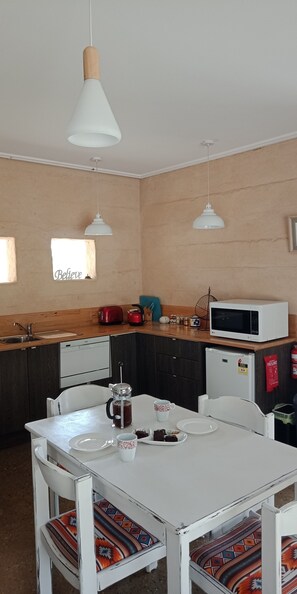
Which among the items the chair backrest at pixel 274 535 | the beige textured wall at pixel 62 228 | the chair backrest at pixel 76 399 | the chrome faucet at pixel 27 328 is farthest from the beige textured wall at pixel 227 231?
the chair backrest at pixel 274 535

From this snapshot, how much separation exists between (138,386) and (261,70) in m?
3.09

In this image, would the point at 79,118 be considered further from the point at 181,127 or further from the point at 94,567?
the point at 181,127

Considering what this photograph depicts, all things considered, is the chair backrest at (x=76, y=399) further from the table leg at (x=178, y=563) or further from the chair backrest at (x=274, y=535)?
the chair backrest at (x=274, y=535)

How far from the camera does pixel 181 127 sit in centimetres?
333

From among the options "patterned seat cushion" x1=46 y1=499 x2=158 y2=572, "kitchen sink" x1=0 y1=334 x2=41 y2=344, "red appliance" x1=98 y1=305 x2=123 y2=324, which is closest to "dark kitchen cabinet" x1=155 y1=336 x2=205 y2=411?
"red appliance" x1=98 y1=305 x2=123 y2=324

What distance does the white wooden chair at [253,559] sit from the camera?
48.3 inches

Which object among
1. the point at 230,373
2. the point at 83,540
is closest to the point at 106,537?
the point at 83,540

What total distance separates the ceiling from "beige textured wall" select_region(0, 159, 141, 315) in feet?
1.64

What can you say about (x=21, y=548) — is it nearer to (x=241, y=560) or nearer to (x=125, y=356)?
(x=241, y=560)

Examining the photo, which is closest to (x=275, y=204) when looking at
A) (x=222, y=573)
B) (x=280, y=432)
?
(x=280, y=432)

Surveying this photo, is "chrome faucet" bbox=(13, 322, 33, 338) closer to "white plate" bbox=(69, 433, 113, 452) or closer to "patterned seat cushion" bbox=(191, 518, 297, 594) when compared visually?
"white plate" bbox=(69, 433, 113, 452)

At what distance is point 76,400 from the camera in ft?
7.98

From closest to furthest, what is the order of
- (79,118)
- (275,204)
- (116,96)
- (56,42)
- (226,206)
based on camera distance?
(79,118) → (56,42) → (116,96) → (275,204) → (226,206)

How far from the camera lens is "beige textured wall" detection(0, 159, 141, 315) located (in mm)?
4109
